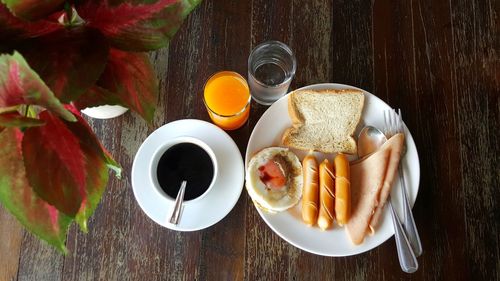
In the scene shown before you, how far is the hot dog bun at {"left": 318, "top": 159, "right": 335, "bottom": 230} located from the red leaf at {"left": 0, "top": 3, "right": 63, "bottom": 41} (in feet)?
1.63

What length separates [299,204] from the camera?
0.79m

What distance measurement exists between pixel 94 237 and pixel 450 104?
0.72m

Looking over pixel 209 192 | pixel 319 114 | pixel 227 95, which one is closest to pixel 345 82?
pixel 319 114

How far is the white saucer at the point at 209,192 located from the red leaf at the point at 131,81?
30cm

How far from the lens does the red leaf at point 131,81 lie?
1.52 feet

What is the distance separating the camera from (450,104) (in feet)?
2.88

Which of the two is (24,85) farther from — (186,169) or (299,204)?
(299,204)

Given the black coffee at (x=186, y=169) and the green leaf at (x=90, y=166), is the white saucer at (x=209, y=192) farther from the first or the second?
the green leaf at (x=90, y=166)

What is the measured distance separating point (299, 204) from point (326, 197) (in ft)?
0.17

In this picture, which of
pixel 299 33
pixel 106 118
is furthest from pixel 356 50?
pixel 106 118

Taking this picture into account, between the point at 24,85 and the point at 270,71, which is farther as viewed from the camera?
the point at 270,71

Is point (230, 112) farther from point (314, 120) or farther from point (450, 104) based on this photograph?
point (450, 104)

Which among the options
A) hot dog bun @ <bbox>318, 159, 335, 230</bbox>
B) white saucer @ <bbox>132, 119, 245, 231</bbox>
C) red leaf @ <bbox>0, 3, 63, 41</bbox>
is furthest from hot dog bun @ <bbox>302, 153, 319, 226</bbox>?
red leaf @ <bbox>0, 3, 63, 41</bbox>

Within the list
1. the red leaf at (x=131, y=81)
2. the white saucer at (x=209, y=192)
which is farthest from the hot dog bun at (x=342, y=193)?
the red leaf at (x=131, y=81)
